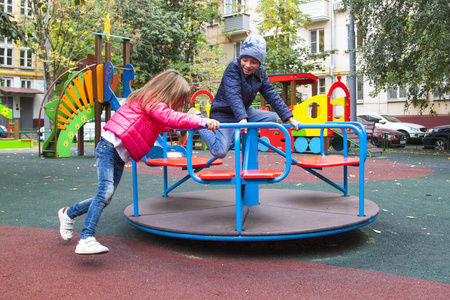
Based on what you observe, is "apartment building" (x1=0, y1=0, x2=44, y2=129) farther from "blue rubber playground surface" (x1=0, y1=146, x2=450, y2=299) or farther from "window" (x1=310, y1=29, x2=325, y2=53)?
"blue rubber playground surface" (x1=0, y1=146, x2=450, y2=299)

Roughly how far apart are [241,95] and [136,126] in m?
1.29

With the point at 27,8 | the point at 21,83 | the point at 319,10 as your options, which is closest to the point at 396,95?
the point at 319,10

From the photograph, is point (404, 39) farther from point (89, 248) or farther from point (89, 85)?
point (89, 248)

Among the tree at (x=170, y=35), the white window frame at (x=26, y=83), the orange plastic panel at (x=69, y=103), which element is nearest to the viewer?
the orange plastic panel at (x=69, y=103)

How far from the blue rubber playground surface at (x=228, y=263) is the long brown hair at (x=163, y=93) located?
1.19 metres

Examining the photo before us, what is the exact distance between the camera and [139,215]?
13.2ft

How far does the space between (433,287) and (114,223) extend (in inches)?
120

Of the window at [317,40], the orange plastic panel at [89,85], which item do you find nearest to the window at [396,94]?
the window at [317,40]

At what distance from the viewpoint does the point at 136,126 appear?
325 centimetres

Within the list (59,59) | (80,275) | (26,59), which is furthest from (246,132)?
(26,59)

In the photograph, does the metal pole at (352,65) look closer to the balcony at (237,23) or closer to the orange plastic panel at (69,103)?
the orange plastic panel at (69,103)

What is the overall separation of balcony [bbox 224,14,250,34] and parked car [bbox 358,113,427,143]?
41.2ft

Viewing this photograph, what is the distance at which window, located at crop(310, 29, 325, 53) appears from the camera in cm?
2808

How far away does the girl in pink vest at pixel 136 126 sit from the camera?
3211 millimetres
